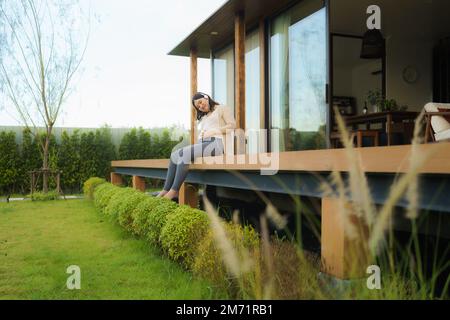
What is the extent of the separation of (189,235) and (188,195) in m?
2.25

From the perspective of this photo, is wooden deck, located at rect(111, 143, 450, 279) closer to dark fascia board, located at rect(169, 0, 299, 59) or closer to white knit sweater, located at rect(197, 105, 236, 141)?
white knit sweater, located at rect(197, 105, 236, 141)

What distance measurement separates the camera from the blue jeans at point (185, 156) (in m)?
4.71

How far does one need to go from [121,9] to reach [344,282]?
988cm

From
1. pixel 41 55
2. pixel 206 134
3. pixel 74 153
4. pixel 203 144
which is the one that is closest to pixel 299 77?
pixel 206 134

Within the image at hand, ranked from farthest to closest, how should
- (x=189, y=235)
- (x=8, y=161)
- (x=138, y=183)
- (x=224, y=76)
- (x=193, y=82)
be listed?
(x=8, y=161)
(x=138, y=183)
(x=224, y=76)
(x=193, y=82)
(x=189, y=235)

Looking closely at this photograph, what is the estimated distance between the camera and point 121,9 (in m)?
10.5

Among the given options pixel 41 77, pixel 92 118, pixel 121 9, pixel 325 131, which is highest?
pixel 121 9

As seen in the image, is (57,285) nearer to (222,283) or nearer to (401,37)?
(222,283)

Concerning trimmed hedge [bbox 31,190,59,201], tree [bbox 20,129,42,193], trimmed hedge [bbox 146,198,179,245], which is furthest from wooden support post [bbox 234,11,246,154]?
tree [bbox 20,129,42,193]

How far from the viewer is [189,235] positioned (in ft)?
10.0

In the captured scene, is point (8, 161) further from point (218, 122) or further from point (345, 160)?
point (345, 160)

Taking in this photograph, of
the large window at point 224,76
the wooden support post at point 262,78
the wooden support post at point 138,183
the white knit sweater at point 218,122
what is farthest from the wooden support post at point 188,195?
the wooden support post at point 138,183

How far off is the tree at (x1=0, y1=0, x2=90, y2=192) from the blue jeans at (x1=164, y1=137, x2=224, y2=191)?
5.95m

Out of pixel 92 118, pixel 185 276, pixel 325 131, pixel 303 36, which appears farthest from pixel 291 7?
pixel 92 118
